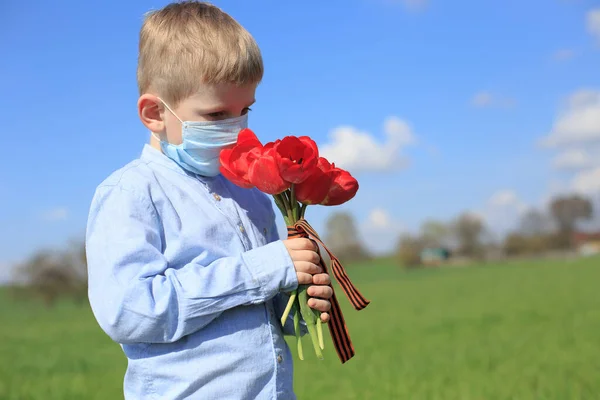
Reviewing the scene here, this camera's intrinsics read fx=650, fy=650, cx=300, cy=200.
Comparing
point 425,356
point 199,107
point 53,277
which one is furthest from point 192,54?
point 53,277

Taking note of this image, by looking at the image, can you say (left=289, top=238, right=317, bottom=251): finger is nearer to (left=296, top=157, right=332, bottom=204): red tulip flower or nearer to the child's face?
(left=296, top=157, right=332, bottom=204): red tulip flower

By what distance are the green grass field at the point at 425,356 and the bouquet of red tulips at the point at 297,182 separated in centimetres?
324

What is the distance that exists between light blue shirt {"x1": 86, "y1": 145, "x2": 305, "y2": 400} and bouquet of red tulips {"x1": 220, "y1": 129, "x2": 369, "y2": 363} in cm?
11

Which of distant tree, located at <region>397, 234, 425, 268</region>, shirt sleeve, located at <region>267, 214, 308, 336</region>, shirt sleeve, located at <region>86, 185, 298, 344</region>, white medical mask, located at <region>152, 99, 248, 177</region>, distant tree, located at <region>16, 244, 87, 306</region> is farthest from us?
distant tree, located at <region>397, 234, 425, 268</region>

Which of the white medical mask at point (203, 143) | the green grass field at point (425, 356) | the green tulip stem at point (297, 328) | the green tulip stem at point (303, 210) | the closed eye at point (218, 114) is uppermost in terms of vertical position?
the closed eye at point (218, 114)

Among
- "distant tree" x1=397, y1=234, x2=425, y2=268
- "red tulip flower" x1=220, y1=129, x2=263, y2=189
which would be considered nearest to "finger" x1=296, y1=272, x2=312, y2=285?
"red tulip flower" x1=220, y1=129, x2=263, y2=189

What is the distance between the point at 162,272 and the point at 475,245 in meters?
43.2

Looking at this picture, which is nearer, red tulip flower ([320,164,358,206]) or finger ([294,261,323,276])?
finger ([294,261,323,276])

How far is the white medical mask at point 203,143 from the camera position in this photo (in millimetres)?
2166

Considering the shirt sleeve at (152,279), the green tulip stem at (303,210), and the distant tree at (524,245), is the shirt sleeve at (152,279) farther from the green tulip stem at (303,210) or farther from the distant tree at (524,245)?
the distant tree at (524,245)

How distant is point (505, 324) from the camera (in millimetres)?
10453

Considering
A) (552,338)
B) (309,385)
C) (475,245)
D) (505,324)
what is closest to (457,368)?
(309,385)

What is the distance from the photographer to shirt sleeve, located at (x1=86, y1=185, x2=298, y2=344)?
1.95m

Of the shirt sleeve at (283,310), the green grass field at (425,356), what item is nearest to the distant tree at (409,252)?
the green grass field at (425,356)
